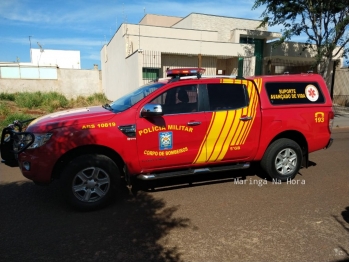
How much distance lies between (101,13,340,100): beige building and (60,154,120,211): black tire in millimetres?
10298

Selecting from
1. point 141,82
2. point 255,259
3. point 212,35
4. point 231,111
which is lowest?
point 255,259

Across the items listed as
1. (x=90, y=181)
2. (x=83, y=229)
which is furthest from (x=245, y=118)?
(x=83, y=229)

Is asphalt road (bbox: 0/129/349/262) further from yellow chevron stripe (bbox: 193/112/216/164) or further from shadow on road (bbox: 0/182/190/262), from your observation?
yellow chevron stripe (bbox: 193/112/216/164)

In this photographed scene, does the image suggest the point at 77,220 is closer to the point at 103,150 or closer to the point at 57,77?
the point at 103,150

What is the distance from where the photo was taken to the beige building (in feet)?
52.1

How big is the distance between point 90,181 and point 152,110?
131 cm

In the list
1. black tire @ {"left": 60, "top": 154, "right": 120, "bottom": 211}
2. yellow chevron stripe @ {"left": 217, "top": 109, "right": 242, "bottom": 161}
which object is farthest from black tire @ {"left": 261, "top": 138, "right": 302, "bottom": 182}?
black tire @ {"left": 60, "top": 154, "right": 120, "bottom": 211}

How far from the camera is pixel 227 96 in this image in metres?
4.54

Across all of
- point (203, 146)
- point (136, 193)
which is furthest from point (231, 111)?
point (136, 193)

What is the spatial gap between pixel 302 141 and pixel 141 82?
1043cm

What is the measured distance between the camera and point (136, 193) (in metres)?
4.52

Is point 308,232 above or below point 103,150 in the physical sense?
below

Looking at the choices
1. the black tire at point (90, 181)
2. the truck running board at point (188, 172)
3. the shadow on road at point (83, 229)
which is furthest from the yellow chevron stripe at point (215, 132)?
the black tire at point (90, 181)

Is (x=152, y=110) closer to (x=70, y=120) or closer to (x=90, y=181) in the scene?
(x=70, y=120)
